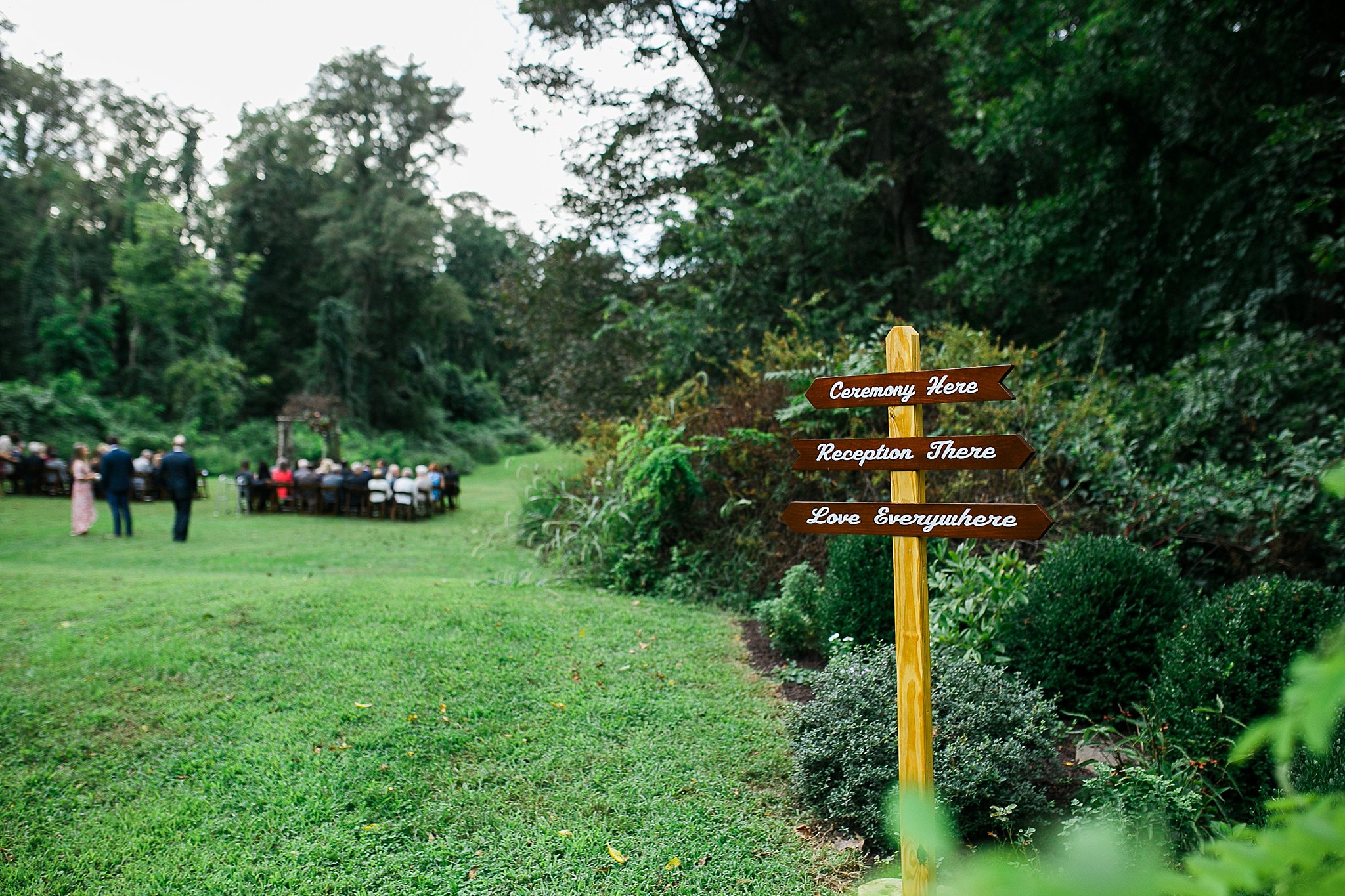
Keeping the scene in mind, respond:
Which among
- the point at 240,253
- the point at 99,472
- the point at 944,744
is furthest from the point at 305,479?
the point at 240,253

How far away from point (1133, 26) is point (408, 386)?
34.5m

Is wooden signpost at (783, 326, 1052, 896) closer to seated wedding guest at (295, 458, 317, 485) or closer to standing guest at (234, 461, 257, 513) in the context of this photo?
seated wedding guest at (295, 458, 317, 485)

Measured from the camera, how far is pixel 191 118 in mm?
37688

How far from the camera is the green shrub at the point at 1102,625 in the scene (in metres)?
4.50

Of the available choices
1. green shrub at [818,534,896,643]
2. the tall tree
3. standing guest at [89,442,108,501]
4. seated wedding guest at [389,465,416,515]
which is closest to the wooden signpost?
green shrub at [818,534,896,643]

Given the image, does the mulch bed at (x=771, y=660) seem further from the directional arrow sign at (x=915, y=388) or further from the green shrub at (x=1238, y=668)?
the directional arrow sign at (x=915, y=388)

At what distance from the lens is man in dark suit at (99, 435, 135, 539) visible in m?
12.4

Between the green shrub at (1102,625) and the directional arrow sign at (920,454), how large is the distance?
211 centimetres

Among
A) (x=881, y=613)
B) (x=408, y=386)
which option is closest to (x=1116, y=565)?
(x=881, y=613)

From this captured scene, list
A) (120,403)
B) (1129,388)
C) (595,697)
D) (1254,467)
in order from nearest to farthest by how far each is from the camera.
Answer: (595,697) → (1254,467) → (1129,388) → (120,403)

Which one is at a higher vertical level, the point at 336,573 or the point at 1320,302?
the point at 1320,302

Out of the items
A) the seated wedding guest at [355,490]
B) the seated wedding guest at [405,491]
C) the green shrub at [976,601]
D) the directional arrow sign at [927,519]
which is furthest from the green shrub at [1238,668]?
the seated wedding guest at [355,490]

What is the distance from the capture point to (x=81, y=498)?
1262cm

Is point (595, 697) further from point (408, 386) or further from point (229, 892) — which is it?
point (408, 386)
